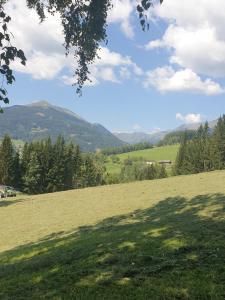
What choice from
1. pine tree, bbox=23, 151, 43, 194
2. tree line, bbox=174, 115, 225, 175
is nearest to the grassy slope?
pine tree, bbox=23, 151, 43, 194

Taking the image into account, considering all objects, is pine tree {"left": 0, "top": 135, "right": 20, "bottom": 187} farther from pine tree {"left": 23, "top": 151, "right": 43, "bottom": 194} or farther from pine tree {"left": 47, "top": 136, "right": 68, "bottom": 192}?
pine tree {"left": 47, "top": 136, "right": 68, "bottom": 192}

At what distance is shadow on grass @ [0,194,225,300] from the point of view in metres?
11.4

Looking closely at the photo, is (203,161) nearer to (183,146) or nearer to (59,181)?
(183,146)

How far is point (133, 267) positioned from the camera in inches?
526

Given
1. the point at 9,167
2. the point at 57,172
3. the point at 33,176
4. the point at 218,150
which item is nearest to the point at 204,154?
the point at 218,150

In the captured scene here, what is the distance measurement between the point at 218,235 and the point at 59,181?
103m

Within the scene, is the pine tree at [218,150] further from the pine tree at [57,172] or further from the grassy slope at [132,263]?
the grassy slope at [132,263]

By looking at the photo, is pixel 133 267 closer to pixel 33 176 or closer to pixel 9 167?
pixel 33 176

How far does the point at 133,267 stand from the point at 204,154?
429ft

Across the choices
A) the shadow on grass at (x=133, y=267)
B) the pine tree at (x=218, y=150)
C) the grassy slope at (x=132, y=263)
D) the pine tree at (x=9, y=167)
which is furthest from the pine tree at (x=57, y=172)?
the shadow on grass at (x=133, y=267)

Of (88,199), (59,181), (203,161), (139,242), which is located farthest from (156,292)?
(203,161)

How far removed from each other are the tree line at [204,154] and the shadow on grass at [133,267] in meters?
117

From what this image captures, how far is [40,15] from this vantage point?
480 inches

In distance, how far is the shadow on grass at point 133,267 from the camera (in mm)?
11359
